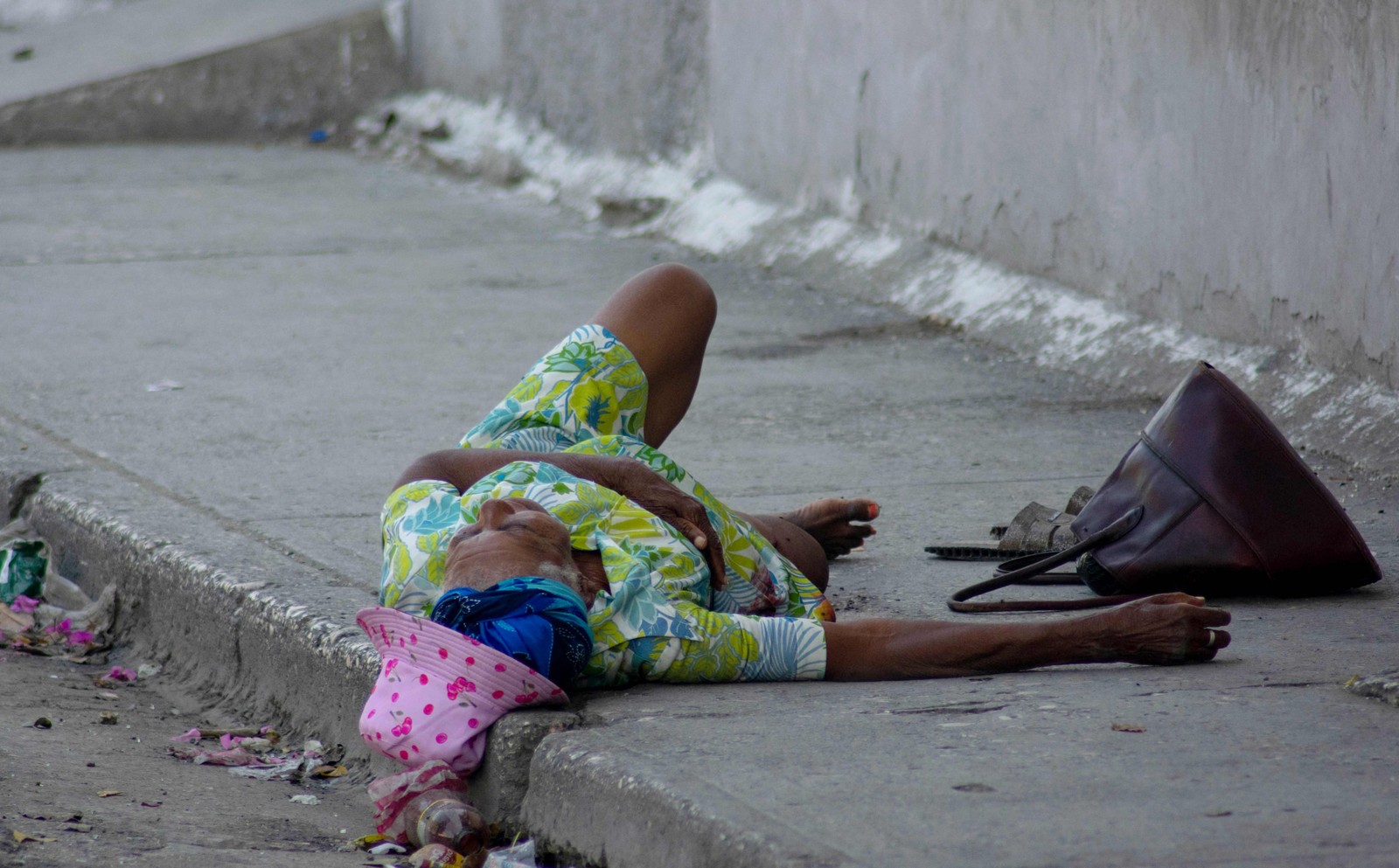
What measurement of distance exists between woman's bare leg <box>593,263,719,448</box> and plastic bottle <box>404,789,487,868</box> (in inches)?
43.2

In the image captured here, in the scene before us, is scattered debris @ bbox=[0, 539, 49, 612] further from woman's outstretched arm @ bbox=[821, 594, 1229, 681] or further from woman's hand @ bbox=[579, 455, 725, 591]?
woman's outstretched arm @ bbox=[821, 594, 1229, 681]

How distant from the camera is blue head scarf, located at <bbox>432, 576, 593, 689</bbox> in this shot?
94.2 inches

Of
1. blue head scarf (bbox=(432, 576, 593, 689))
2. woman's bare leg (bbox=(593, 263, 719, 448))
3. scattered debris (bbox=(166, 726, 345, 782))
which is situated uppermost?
woman's bare leg (bbox=(593, 263, 719, 448))

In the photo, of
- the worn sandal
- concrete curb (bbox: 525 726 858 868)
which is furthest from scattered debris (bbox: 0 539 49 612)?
the worn sandal

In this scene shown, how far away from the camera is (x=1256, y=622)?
9.32 ft

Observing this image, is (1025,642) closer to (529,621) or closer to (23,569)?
(529,621)

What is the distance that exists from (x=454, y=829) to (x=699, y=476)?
70.7 inches

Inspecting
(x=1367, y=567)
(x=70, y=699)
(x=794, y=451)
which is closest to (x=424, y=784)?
(x=70, y=699)

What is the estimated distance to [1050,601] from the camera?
2.99 meters

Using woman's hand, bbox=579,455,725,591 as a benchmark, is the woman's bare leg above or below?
above

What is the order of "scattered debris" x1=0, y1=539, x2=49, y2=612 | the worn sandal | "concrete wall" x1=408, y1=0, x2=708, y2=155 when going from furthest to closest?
1. "concrete wall" x1=408, y1=0, x2=708, y2=155
2. "scattered debris" x1=0, y1=539, x2=49, y2=612
3. the worn sandal

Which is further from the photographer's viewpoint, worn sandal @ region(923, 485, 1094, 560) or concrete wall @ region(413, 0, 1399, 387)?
concrete wall @ region(413, 0, 1399, 387)

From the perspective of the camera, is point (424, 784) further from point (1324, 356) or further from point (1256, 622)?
point (1324, 356)

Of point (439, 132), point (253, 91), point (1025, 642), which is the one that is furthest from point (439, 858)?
point (253, 91)
